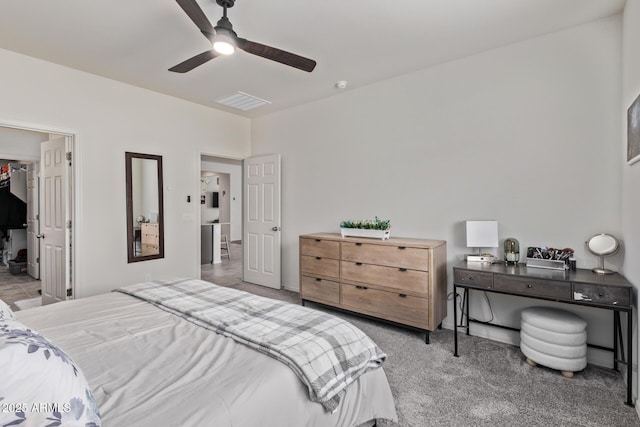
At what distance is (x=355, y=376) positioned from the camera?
153 cm

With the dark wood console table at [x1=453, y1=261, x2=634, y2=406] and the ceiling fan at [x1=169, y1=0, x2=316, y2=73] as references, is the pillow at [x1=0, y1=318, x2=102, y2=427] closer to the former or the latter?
the ceiling fan at [x1=169, y1=0, x2=316, y2=73]

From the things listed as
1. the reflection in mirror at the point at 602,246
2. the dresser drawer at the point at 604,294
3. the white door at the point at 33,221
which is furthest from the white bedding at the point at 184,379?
the white door at the point at 33,221

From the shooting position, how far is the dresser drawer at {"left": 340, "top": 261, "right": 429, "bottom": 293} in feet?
Answer: 9.79

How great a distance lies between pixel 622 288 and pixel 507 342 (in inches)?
45.0

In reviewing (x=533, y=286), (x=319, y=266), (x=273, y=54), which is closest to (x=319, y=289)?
(x=319, y=266)

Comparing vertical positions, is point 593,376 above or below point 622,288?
below

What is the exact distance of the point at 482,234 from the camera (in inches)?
117

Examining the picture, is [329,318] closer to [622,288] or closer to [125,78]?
[622,288]

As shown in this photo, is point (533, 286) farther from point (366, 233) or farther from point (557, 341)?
point (366, 233)

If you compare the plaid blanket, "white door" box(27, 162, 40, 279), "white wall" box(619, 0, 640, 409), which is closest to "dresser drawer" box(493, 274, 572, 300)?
"white wall" box(619, 0, 640, 409)

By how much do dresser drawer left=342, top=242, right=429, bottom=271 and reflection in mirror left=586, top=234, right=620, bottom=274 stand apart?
1.22 m

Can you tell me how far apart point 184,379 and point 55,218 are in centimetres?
365

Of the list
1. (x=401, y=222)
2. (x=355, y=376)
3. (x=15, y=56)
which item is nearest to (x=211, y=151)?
(x=15, y=56)

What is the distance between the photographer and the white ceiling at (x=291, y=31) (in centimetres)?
240
